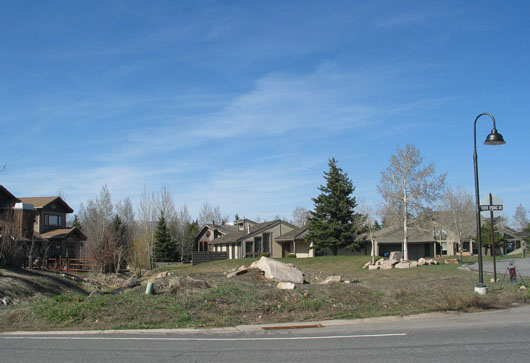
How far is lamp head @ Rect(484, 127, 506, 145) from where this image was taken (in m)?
15.2

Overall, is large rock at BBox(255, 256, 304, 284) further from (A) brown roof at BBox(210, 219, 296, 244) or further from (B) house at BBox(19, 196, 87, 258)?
(A) brown roof at BBox(210, 219, 296, 244)

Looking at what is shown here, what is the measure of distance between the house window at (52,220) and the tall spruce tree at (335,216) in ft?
91.4

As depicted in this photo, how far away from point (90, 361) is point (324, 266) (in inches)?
1298

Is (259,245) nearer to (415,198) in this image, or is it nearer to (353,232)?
(353,232)

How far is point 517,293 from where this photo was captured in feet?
49.6

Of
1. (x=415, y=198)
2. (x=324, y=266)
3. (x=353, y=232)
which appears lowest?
(x=324, y=266)

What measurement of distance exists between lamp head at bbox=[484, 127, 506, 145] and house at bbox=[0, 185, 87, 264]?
116ft

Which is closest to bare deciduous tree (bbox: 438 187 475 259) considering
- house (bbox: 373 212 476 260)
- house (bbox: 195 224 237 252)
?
house (bbox: 373 212 476 260)

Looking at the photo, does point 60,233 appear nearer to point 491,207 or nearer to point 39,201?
point 39,201

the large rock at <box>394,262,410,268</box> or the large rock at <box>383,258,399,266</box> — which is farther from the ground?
the large rock at <box>383,258,399,266</box>

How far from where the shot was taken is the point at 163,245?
6328 cm

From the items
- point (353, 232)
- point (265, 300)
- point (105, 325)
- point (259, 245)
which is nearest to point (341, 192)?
point (353, 232)

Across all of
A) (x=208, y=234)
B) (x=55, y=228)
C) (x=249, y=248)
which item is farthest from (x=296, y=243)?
(x=55, y=228)

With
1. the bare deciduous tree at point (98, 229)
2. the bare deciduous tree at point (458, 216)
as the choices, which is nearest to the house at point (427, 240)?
the bare deciduous tree at point (458, 216)
